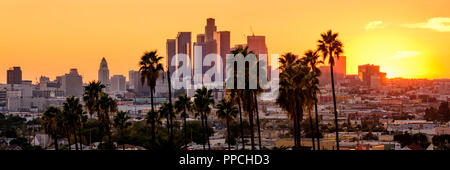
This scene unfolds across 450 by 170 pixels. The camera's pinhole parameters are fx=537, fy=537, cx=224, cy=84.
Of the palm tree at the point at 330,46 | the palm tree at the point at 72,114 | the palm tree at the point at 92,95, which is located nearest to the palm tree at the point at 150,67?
the palm tree at the point at 92,95

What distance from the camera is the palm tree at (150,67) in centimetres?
3346

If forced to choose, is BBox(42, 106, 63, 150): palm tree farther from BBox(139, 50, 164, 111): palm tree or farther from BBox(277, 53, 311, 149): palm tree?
BBox(277, 53, 311, 149): palm tree

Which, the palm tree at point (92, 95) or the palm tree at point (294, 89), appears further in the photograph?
the palm tree at point (92, 95)

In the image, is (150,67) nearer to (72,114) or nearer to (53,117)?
(72,114)

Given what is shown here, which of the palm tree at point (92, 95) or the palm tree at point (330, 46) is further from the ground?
the palm tree at point (330, 46)

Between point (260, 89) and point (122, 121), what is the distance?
18.8 m

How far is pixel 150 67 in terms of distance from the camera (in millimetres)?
33719

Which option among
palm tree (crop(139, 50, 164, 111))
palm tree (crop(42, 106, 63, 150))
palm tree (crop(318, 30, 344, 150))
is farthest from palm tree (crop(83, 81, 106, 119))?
palm tree (crop(318, 30, 344, 150))

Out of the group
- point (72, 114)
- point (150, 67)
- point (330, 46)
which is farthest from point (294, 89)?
point (72, 114)

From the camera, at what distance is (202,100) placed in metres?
39.6

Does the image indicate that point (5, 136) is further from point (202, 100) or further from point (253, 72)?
point (253, 72)

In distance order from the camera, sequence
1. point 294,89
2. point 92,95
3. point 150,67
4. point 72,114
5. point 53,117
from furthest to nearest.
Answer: point 53,117 → point 92,95 → point 72,114 → point 150,67 → point 294,89

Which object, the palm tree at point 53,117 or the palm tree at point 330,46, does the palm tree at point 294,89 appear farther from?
the palm tree at point 53,117
